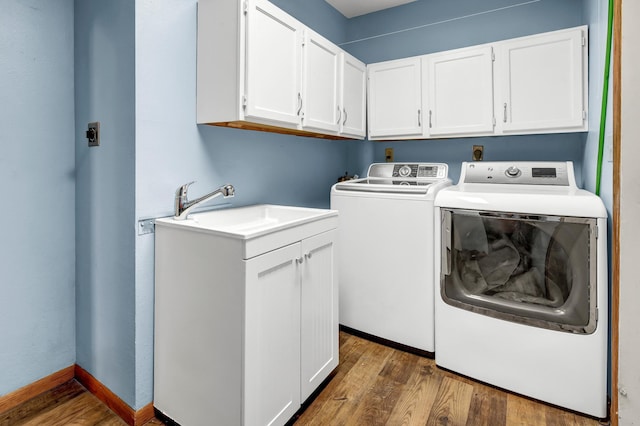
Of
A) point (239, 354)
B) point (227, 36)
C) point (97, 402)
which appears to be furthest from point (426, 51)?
point (97, 402)

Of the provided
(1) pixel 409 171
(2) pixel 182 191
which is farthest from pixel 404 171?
(2) pixel 182 191

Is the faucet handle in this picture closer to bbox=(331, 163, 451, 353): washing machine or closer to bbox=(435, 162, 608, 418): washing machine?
bbox=(331, 163, 451, 353): washing machine

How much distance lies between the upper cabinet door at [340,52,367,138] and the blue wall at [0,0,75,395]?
5.52ft

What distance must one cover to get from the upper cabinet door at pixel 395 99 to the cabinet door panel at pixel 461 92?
0.11 meters

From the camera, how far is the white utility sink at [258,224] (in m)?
1.36

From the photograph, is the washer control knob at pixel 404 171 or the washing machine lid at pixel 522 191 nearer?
the washing machine lid at pixel 522 191

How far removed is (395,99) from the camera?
2752 mm

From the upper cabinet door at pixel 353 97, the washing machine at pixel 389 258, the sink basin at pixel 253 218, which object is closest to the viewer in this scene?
the sink basin at pixel 253 218

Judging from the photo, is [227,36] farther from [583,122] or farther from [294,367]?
[583,122]

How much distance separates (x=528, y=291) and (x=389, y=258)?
809 millimetres

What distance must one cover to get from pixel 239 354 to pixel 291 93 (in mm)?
1415

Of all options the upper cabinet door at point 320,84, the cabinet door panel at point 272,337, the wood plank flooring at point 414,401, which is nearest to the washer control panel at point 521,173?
the upper cabinet door at point 320,84

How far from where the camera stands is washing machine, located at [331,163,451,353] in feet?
7.15

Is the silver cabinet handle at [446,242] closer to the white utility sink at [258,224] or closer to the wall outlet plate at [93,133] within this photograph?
the white utility sink at [258,224]
